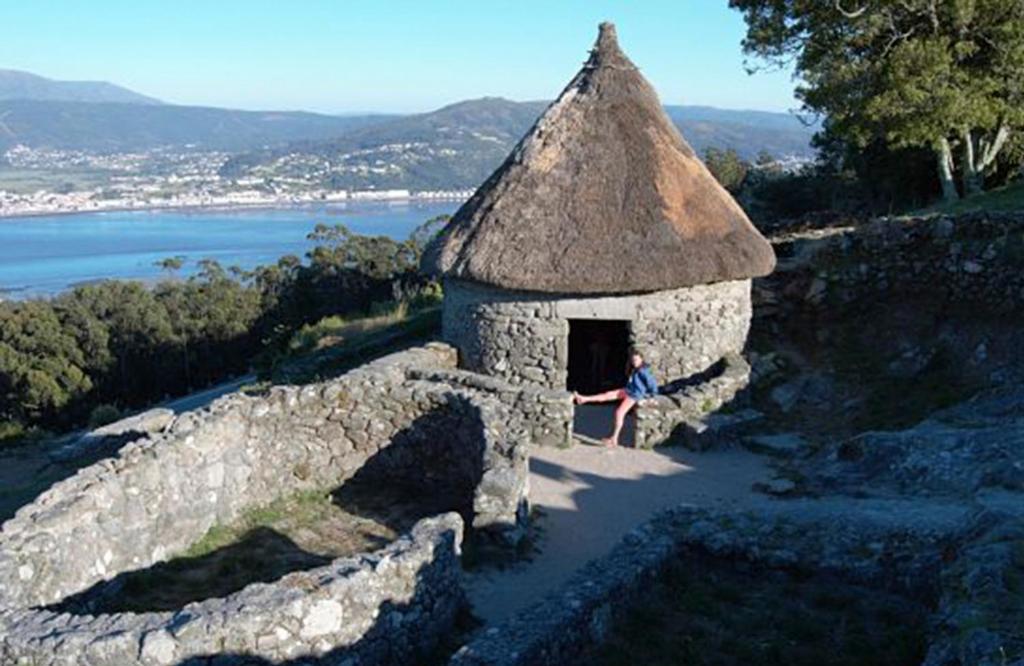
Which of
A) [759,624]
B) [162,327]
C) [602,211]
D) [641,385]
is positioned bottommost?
[162,327]

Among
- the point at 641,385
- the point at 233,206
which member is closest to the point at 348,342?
the point at 641,385

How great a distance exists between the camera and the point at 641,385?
1220 cm

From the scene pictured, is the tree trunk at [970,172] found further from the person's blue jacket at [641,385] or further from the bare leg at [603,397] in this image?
the bare leg at [603,397]

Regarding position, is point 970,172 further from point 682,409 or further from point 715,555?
point 715,555

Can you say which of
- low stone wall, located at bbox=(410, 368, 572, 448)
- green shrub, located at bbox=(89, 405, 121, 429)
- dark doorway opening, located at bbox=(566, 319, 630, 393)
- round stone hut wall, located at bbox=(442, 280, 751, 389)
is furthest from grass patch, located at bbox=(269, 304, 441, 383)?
green shrub, located at bbox=(89, 405, 121, 429)

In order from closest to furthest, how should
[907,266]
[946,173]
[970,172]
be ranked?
[907,266] → [946,173] → [970,172]

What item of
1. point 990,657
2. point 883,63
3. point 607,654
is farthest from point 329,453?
point 883,63

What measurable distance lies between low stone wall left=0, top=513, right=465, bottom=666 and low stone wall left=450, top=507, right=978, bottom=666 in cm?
82

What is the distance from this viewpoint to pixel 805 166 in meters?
34.3

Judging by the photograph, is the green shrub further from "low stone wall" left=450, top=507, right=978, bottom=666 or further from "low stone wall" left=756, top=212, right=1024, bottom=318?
"low stone wall" left=450, top=507, right=978, bottom=666

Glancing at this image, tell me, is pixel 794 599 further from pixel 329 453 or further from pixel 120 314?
pixel 120 314

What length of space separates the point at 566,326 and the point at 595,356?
283cm

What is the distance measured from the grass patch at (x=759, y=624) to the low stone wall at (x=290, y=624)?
1293mm

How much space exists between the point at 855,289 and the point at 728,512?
26.3 feet
